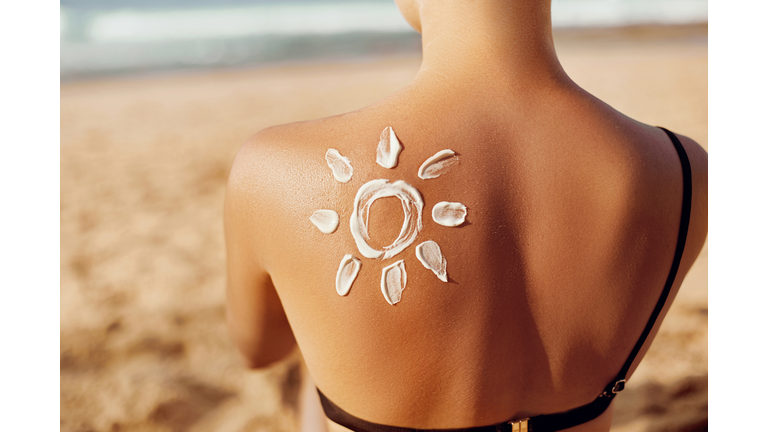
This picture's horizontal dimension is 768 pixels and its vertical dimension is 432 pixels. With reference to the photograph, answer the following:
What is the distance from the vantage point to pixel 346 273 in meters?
0.87

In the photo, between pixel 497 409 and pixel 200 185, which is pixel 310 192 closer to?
pixel 497 409

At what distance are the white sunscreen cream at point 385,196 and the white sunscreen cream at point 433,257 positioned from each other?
2 centimetres

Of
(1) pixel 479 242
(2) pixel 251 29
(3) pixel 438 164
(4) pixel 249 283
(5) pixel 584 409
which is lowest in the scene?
(5) pixel 584 409

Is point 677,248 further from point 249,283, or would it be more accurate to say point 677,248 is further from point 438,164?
point 249,283

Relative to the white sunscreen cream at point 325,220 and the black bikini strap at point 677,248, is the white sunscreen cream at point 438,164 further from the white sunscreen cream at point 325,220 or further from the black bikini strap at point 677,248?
the black bikini strap at point 677,248

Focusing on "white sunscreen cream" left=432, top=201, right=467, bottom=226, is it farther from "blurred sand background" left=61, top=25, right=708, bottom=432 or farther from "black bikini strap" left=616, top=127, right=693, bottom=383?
"blurred sand background" left=61, top=25, right=708, bottom=432

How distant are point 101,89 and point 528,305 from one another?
8.63 metres

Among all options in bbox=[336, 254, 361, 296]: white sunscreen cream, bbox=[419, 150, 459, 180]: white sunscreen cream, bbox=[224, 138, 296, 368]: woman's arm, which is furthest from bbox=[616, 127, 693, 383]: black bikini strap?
bbox=[224, 138, 296, 368]: woman's arm

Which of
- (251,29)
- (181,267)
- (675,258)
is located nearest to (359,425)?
(675,258)

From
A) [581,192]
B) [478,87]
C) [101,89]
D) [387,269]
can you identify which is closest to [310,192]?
[387,269]

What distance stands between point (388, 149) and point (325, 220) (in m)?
0.16

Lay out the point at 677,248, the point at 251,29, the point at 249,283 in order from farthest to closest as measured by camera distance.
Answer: the point at 251,29 < the point at 249,283 < the point at 677,248

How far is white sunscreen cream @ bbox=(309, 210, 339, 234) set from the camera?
854 mm

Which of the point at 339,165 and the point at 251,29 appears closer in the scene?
the point at 339,165
